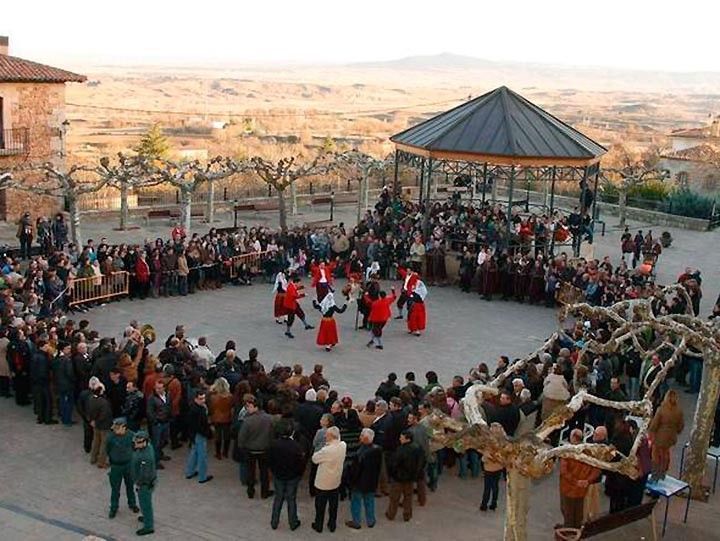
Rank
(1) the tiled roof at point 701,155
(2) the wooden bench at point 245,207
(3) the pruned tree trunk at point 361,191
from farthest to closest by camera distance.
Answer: (1) the tiled roof at point 701,155, (2) the wooden bench at point 245,207, (3) the pruned tree trunk at point 361,191

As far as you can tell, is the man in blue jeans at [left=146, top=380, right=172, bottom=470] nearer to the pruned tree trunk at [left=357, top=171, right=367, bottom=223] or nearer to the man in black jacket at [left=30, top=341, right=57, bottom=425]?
the man in black jacket at [left=30, top=341, right=57, bottom=425]

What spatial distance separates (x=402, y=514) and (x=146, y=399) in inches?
148

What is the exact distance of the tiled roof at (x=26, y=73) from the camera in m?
28.9

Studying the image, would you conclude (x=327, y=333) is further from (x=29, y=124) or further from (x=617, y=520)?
(x=29, y=124)

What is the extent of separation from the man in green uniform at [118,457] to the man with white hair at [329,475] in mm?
2127

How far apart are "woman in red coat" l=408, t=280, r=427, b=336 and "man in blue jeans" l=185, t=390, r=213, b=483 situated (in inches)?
289

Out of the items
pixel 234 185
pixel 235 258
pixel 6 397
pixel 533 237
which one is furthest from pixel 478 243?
pixel 234 185

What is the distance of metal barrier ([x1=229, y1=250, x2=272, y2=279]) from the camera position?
22438 mm

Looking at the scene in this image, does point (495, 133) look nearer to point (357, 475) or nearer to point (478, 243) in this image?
point (478, 243)

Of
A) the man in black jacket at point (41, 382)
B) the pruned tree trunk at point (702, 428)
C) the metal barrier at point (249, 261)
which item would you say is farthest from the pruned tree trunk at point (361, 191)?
the pruned tree trunk at point (702, 428)

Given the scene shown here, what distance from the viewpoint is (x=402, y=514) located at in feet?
36.5

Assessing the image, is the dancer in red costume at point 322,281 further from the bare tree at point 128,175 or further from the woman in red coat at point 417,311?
the bare tree at point 128,175

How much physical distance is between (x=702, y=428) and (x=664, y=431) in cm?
55

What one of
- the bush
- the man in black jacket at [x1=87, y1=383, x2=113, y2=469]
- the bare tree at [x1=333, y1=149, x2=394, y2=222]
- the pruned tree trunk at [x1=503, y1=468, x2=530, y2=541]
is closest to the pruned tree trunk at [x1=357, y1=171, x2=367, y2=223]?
the bare tree at [x1=333, y1=149, x2=394, y2=222]
